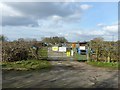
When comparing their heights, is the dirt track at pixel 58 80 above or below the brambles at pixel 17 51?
below

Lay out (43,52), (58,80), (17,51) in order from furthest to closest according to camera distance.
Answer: (43,52) → (17,51) → (58,80)

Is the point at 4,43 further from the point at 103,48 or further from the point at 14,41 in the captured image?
the point at 103,48

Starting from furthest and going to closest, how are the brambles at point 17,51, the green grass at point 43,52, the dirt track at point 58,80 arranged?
the green grass at point 43,52
the brambles at point 17,51
the dirt track at point 58,80

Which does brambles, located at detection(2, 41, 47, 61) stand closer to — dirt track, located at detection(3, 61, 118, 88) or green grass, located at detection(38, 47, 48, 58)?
green grass, located at detection(38, 47, 48, 58)

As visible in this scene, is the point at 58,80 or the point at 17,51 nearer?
the point at 58,80

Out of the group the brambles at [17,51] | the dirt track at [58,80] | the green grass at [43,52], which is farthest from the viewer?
the green grass at [43,52]

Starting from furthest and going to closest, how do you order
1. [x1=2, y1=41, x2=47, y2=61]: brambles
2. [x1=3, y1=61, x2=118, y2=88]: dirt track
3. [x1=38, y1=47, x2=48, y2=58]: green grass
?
[x1=38, y1=47, x2=48, y2=58]: green grass < [x1=2, y1=41, x2=47, y2=61]: brambles < [x1=3, y1=61, x2=118, y2=88]: dirt track

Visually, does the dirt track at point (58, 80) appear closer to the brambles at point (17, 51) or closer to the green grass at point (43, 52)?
the brambles at point (17, 51)

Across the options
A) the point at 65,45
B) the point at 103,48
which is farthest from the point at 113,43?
the point at 65,45

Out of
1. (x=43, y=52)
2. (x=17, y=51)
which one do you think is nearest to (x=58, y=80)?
(x=17, y=51)

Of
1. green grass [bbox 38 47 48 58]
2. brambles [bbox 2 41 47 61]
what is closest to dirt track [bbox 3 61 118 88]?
brambles [bbox 2 41 47 61]

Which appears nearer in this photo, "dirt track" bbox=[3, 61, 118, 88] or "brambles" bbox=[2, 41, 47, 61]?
"dirt track" bbox=[3, 61, 118, 88]

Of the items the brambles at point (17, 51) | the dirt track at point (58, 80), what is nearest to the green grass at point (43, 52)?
the brambles at point (17, 51)

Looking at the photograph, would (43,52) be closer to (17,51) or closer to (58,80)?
(17,51)
